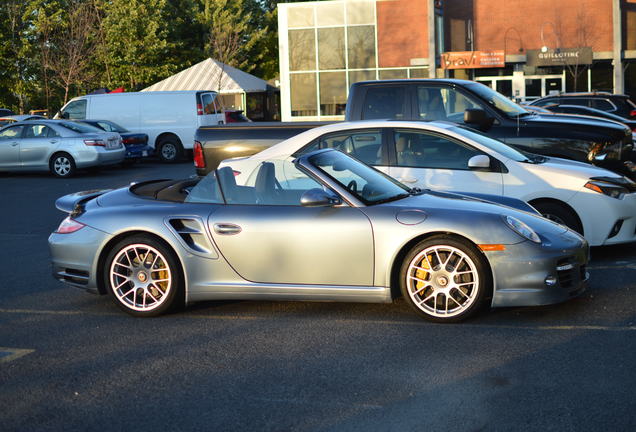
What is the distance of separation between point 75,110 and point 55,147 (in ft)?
19.9

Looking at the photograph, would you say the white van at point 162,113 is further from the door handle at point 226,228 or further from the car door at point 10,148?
the door handle at point 226,228

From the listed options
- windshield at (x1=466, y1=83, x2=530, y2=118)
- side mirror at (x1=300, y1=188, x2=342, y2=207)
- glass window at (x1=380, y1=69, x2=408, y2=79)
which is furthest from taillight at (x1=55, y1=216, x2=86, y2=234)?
glass window at (x1=380, y1=69, x2=408, y2=79)

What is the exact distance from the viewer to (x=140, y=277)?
6.80m

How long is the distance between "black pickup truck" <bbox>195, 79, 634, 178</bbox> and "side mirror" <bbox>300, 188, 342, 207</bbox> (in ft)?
13.1

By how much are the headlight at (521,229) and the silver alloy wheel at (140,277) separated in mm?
2629

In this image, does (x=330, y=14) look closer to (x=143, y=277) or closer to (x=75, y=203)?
(x=75, y=203)

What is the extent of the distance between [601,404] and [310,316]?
2.73 meters

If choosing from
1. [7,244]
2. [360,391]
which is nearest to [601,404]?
[360,391]

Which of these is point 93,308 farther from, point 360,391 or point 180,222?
point 360,391

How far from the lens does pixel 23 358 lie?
578cm

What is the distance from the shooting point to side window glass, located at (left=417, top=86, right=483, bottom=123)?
1102 cm

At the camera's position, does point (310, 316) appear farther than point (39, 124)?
No

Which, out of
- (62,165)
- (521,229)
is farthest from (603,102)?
(521,229)

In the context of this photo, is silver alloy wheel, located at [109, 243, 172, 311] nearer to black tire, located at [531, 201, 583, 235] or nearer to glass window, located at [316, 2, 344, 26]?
black tire, located at [531, 201, 583, 235]
